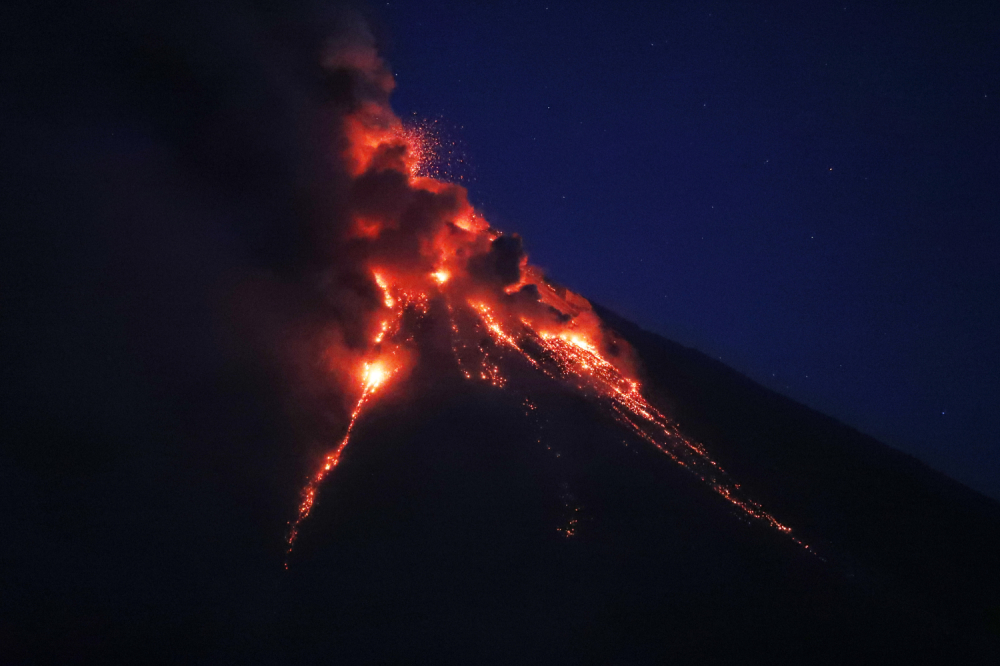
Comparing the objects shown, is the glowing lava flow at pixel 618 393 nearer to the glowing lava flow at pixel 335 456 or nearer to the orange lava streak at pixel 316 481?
the glowing lava flow at pixel 335 456

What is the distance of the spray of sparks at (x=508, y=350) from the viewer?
13.1m

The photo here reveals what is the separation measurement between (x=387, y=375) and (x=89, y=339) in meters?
5.63

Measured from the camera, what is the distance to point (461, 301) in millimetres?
17812

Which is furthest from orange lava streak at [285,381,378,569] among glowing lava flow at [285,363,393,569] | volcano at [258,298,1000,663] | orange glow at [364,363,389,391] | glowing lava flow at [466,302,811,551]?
glowing lava flow at [466,302,811,551]

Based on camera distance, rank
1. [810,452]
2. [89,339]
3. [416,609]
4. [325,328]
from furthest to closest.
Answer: [810,452] < [325,328] < [89,339] < [416,609]

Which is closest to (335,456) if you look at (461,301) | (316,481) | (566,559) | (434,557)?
(316,481)

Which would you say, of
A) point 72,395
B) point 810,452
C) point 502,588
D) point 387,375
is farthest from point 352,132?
point 810,452

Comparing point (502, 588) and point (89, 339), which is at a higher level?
point (89, 339)

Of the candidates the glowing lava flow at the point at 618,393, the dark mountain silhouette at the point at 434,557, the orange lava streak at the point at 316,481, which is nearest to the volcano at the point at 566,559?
the dark mountain silhouette at the point at 434,557

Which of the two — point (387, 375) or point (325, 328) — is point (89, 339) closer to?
point (325, 328)

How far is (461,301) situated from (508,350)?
2.63 m

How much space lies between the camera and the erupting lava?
14016 mm

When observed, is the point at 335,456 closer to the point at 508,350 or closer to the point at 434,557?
the point at 434,557

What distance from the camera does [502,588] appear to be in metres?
7.97
